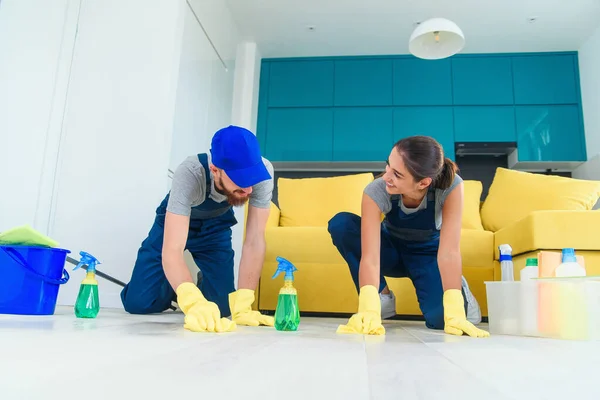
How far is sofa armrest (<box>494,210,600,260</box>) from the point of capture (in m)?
2.05

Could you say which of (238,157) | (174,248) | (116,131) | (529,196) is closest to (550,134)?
(529,196)

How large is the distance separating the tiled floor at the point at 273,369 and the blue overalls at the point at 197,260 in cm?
97

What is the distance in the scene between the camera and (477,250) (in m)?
2.39

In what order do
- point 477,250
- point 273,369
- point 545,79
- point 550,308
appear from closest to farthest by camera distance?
point 273,369
point 550,308
point 477,250
point 545,79

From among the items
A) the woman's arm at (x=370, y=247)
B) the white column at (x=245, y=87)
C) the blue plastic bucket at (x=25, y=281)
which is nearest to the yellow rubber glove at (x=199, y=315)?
the woman's arm at (x=370, y=247)

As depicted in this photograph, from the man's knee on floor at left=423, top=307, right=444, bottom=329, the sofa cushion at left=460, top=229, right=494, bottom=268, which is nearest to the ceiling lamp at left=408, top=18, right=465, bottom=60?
the sofa cushion at left=460, top=229, right=494, bottom=268

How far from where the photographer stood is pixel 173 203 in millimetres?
1507

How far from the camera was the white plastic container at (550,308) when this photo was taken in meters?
1.37

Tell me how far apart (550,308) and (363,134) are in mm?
3190

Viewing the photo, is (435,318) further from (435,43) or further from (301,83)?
(301,83)

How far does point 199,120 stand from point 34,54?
104 cm

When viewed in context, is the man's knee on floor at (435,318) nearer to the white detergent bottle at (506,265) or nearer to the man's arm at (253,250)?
the white detergent bottle at (506,265)

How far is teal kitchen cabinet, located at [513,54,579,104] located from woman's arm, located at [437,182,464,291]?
127 inches

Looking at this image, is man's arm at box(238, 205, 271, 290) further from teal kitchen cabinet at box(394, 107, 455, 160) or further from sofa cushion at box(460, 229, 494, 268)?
teal kitchen cabinet at box(394, 107, 455, 160)
